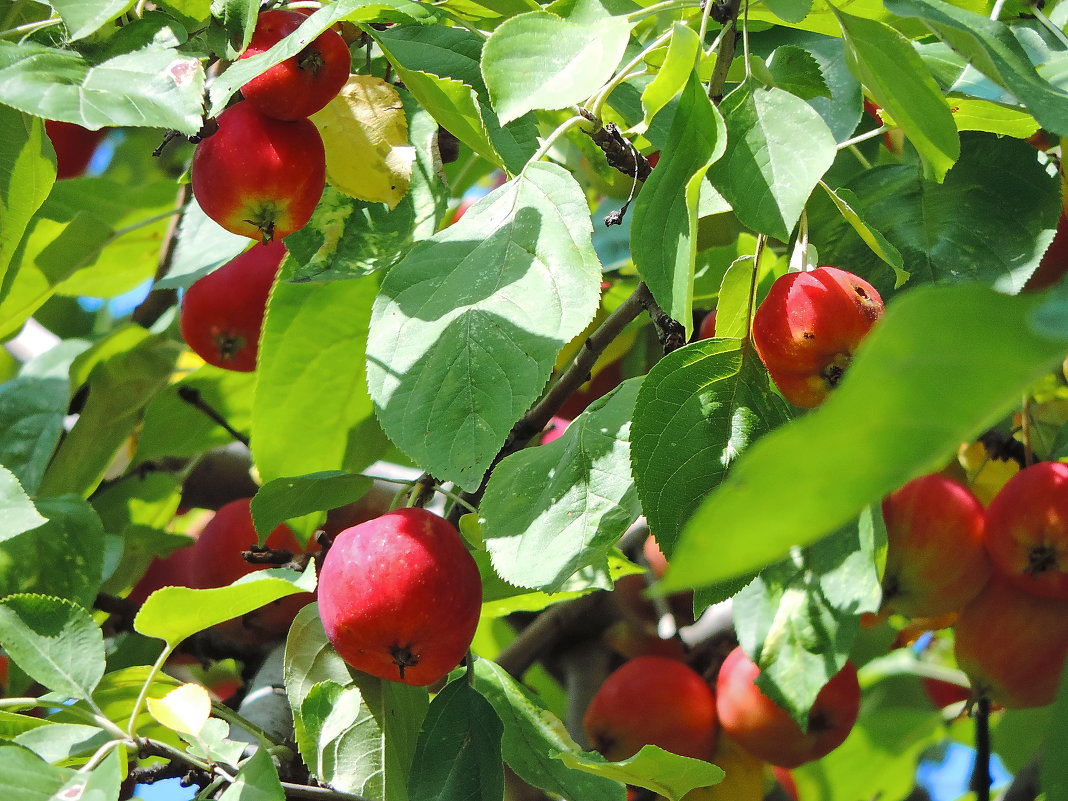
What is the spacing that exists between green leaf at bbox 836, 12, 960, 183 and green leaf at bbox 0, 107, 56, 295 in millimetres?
706

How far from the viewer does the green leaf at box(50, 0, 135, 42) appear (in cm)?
88

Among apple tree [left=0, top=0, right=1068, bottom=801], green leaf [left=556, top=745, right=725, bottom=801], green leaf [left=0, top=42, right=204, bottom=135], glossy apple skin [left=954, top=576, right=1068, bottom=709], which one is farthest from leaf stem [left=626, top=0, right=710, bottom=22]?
glossy apple skin [left=954, top=576, right=1068, bottom=709]

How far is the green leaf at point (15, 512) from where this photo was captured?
96 centimetres

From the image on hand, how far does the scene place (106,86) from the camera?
896mm

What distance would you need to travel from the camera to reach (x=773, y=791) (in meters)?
1.88

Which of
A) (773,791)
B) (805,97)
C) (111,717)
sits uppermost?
(805,97)

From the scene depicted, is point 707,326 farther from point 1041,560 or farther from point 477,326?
point 477,326

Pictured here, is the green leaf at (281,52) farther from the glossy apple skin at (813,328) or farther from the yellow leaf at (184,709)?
the yellow leaf at (184,709)

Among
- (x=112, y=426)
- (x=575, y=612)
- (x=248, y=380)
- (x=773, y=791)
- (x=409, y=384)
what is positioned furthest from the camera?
(x=773, y=791)

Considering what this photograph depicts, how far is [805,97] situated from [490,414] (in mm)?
382

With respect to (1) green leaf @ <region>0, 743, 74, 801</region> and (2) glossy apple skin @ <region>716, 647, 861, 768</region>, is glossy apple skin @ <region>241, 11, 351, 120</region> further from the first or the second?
(2) glossy apple skin @ <region>716, 647, 861, 768</region>

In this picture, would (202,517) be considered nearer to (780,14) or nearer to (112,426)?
(112,426)

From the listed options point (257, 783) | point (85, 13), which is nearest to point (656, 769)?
point (257, 783)

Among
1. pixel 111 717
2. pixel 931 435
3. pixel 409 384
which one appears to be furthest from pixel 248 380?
pixel 931 435
